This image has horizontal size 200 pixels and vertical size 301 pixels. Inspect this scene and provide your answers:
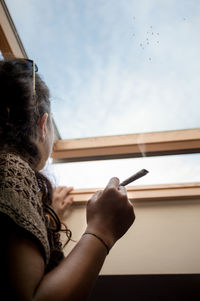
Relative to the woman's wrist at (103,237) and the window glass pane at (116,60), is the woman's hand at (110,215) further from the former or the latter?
the window glass pane at (116,60)

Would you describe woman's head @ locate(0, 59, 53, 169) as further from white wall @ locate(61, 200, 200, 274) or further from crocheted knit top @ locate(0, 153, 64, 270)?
Answer: white wall @ locate(61, 200, 200, 274)

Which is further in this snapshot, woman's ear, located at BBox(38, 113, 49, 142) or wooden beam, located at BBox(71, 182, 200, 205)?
wooden beam, located at BBox(71, 182, 200, 205)

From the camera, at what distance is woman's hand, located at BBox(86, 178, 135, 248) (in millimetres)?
590

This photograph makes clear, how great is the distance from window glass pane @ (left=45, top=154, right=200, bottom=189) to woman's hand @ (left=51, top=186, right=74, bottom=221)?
9 centimetres

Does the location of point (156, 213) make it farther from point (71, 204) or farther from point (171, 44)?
point (171, 44)

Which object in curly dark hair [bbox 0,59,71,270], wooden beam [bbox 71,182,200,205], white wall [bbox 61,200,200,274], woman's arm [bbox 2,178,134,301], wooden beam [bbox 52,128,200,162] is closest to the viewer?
woman's arm [bbox 2,178,134,301]

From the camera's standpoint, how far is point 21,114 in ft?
2.55

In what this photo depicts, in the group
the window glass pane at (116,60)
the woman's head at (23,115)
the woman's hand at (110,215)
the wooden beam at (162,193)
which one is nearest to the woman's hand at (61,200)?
the wooden beam at (162,193)

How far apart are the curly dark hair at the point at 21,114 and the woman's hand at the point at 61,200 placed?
0.50 metres

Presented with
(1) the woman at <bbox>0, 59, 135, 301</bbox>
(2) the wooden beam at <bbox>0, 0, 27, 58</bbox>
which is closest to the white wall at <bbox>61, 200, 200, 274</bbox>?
(1) the woman at <bbox>0, 59, 135, 301</bbox>

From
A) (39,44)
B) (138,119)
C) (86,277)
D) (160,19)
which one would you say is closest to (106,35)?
(160,19)

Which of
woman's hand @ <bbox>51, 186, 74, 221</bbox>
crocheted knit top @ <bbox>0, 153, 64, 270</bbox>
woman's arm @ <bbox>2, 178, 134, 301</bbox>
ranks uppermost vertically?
crocheted knit top @ <bbox>0, 153, 64, 270</bbox>

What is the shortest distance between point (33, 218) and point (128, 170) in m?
1.17

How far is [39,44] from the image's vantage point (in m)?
1.54
